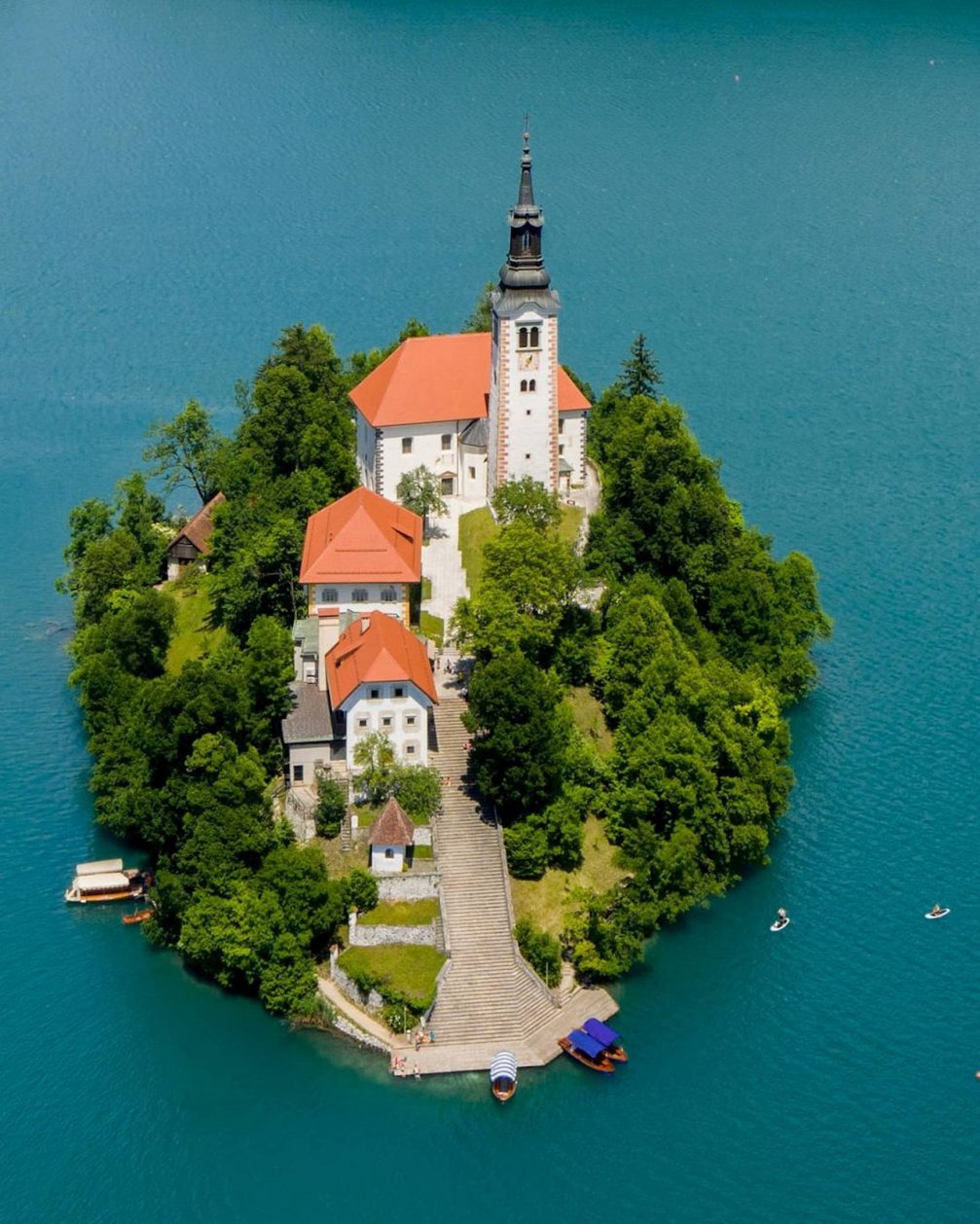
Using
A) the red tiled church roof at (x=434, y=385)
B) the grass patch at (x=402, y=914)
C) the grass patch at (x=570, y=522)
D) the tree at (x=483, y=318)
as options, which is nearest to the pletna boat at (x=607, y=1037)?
the grass patch at (x=402, y=914)

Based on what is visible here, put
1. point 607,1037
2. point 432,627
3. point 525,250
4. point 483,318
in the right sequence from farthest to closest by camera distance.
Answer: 1. point 483,318
2. point 525,250
3. point 432,627
4. point 607,1037

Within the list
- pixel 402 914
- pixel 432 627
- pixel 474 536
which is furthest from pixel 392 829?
pixel 474 536

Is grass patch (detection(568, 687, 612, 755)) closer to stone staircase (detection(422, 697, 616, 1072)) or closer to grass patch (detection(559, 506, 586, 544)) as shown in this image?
stone staircase (detection(422, 697, 616, 1072))


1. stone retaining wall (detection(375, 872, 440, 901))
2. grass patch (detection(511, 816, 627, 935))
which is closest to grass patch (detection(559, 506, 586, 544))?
grass patch (detection(511, 816, 627, 935))

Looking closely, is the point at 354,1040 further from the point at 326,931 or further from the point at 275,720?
the point at 275,720

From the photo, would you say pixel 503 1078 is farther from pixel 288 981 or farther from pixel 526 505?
pixel 526 505

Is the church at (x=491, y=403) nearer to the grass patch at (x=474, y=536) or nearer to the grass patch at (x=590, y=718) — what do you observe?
the grass patch at (x=474, y=536)

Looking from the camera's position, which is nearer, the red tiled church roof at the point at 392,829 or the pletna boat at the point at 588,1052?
the pletna boat at the point at 588,1052
